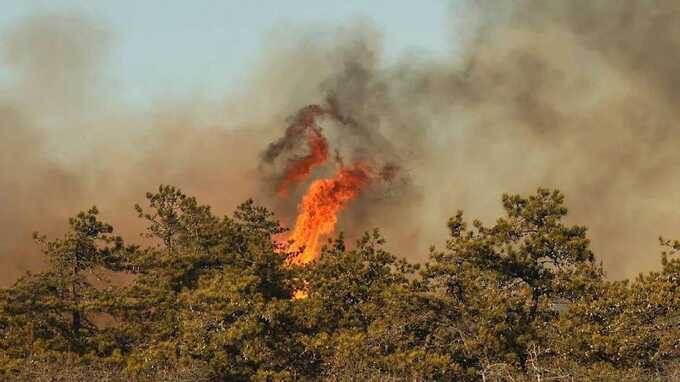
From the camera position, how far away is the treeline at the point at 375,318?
3759 cm

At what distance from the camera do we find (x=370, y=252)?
168 feet

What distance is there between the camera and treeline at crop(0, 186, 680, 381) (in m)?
37.6

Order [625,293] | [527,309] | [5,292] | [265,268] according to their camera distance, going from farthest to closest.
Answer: [265,268], [5,292], [527,309], [625,293]

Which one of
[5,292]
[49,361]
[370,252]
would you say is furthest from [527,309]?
[5,292]

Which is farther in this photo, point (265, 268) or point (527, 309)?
point (265, 268)

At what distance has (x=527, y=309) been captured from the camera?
4319 cm

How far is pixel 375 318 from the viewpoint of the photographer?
157 feet

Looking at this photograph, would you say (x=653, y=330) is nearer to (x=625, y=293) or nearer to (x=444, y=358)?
(x=625, y=293)

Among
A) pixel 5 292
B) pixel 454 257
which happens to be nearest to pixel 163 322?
pixel 5 292

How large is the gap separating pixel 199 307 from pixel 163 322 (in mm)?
7912

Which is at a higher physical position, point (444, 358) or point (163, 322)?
point (163, 322)

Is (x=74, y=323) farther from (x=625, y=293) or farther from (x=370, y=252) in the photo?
(x=625, y=293)

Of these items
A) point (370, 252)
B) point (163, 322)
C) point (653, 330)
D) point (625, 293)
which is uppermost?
point (370, 252)

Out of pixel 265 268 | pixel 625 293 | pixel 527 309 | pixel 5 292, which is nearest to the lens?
pixel 625 293
